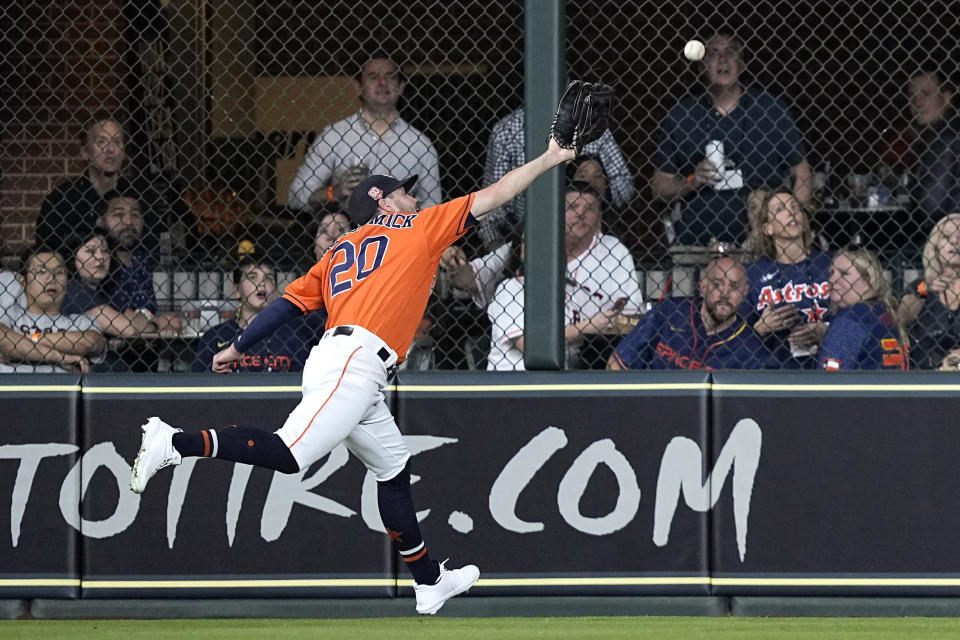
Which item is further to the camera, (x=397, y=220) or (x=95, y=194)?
(x=95, y=194)

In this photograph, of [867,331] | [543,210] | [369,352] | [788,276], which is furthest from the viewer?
[788,276]

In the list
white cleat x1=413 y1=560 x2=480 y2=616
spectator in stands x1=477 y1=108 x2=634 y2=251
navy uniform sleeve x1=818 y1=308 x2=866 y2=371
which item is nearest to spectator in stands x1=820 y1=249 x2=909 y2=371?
navy uniform sleeve x1=818 y1=308 x2=866 y2=371

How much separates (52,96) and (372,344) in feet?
16.4

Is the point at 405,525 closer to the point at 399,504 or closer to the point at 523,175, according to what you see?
the point at 399,504

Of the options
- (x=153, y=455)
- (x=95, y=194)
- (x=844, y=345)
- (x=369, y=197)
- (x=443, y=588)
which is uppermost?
(x=95, y=194)

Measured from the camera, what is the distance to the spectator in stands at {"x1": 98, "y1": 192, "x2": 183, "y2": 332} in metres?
6.90

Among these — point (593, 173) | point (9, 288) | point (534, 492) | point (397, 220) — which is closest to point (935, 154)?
point (593, 173)

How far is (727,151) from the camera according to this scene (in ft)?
23.3

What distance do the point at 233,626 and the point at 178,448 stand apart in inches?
40.6

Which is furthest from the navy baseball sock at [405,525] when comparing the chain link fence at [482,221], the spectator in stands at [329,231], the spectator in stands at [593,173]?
the spectator in stands at [593,173]

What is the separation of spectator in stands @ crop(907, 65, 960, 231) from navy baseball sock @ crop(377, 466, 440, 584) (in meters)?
3.40

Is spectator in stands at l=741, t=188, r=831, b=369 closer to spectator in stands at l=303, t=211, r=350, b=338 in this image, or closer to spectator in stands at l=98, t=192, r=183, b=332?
spectator in stands at l=303, t=211, r=350, b=338

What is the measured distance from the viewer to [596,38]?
1027 centimetres

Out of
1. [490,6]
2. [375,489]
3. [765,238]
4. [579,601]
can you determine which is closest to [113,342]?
[375,489]
